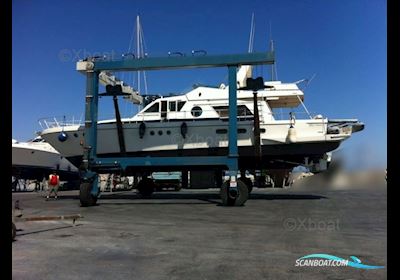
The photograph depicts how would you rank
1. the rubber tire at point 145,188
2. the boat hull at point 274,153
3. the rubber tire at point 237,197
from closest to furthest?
the rubber tire at point 237,197 < the boat hull at point 274,153 < the rubber tire at point 145,188

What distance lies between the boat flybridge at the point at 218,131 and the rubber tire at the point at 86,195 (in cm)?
423

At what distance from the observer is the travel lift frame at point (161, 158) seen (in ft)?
48.2

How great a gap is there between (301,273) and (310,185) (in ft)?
31.2

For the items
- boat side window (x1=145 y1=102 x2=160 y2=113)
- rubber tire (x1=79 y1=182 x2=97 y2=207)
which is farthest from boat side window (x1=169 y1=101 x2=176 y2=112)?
rubber tire (x1=79 y1=182 x2=97 y2=207)

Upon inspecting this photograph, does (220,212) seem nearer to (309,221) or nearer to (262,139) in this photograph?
(309,221)

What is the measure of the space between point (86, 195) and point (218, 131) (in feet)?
21.0

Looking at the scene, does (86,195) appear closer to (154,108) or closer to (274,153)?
(154,108)

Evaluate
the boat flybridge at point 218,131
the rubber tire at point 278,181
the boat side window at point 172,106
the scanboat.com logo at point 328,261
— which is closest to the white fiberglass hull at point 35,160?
the boat flybridge at point 218,131

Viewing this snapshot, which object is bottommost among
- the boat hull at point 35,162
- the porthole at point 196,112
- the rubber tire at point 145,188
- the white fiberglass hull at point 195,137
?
the rubber tire at point 145,188

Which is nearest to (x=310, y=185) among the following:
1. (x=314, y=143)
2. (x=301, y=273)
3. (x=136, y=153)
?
(x=314, y=143)

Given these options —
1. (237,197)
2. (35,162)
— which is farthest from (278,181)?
(237,197)

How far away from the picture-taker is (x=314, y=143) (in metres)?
17.8

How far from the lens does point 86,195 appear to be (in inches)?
580

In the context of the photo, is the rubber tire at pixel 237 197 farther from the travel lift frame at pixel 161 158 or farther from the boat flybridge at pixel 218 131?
the boat flybridge at pixel 218 131
